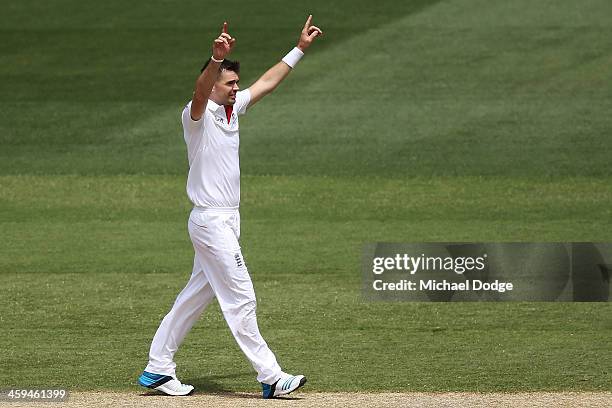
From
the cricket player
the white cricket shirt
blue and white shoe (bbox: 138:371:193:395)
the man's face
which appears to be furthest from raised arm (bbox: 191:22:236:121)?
blue and white shoe (bbox: 138:371:193:395)

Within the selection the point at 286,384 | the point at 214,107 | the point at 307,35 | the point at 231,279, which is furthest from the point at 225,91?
the point at 286,384

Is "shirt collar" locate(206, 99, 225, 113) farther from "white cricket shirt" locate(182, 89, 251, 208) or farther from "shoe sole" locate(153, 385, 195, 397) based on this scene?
"shoe sole" locate(153, 385, 195, 397)

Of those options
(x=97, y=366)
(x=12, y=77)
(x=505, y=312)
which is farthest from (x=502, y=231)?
(x=12, y=77)

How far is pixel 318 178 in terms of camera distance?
1816cm

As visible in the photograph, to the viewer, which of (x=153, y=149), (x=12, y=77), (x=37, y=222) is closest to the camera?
(x=37, y=222)

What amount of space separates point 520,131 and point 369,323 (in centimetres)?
992

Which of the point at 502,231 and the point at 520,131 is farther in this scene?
the point at 520,131

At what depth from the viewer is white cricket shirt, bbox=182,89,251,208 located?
8781 millimetres

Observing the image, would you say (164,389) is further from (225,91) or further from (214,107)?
(225,91)

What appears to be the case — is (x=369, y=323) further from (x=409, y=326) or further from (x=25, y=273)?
(x=25, y=273)

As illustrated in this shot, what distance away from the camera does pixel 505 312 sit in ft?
38.2

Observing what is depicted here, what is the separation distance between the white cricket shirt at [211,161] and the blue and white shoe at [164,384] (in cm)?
119

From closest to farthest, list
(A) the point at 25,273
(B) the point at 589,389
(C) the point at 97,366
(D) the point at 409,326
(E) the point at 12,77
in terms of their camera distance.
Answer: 1. (B) the point at 589,389
2. (C) the point at 97,366
3. (D) the point at 409,326
4. (A) the point at 25,273
5. (E) the point at 12,77

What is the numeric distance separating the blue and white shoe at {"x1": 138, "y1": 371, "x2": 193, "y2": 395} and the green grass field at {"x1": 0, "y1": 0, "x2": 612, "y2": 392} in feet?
0.89
